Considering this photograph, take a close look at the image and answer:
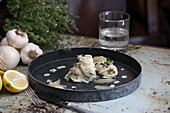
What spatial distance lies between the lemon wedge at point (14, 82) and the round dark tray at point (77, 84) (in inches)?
1.3

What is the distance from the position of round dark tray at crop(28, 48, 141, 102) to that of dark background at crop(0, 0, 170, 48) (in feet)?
2.69

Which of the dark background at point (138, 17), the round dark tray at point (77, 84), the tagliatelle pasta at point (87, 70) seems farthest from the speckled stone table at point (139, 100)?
the dark background at point (138, 17)

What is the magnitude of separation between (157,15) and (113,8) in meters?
0.50

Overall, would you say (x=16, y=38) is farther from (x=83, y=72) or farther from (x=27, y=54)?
(x=83, y=72)

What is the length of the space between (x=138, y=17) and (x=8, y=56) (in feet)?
5.56

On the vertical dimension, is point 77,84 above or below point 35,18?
below

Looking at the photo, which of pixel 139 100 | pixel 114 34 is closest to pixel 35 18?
pixel 114 34

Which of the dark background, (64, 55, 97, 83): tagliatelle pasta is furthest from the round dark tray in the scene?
the dark background

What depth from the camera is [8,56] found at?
1.18m

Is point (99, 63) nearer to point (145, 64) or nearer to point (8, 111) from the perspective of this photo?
point (145, 64)

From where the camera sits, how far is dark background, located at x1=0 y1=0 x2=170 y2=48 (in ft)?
7.04

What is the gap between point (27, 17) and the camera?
4.31 feet

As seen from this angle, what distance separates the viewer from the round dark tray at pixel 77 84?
3.04ft

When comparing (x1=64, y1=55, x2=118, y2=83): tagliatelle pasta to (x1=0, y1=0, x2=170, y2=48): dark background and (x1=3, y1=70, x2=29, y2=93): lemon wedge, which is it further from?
(x1=0, y1=0, x2=170, y2=48): dark background
